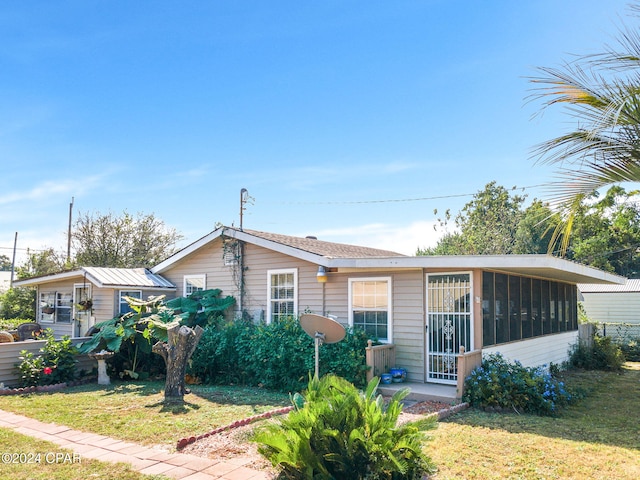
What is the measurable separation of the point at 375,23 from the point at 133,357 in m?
9.01

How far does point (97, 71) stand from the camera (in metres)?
11.5

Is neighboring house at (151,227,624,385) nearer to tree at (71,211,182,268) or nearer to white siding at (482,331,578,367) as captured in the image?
white siding at (482,331,578,367)

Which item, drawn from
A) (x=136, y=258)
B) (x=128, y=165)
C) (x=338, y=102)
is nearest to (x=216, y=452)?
(x=338, y=102)

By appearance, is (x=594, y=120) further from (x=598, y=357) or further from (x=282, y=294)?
(x=598, y=357)

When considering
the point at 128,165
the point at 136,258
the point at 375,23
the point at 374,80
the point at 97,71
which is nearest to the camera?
the point at 375,23

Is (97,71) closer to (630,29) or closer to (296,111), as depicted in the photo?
(296,111)

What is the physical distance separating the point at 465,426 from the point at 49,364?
791 centimetres

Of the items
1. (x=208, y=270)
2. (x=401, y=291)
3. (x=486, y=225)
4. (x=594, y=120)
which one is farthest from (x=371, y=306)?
(x=486, y=225)

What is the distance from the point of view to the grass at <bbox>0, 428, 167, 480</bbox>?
15.3 ft

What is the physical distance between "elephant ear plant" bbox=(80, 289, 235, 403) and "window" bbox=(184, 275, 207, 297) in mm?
457

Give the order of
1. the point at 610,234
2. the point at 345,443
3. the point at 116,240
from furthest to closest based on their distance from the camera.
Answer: the point at 610,234, the point at 116,240, the point at 345,443

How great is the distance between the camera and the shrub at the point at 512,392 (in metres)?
7.73

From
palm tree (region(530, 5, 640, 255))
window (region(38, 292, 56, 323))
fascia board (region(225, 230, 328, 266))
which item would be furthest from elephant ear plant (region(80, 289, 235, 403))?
palm tree (region(530, 5, 640, 255))

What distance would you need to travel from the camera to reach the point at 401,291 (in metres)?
9.67
